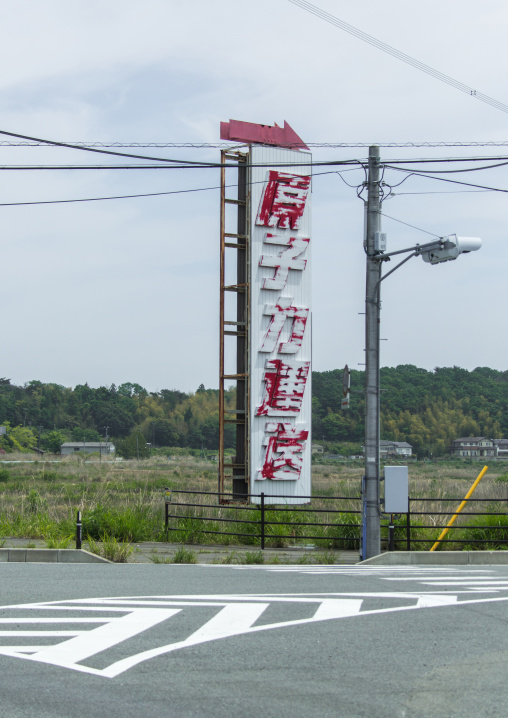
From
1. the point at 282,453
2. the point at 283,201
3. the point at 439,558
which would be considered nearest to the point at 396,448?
the point at 282,453

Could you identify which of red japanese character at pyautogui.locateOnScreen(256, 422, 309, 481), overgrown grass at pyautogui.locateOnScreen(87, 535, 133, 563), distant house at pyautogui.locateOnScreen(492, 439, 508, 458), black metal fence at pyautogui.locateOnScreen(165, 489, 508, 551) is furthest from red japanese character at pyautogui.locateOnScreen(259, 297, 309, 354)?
distant house at pyautogui.locateOnScreen(492, 439, 508, 458)

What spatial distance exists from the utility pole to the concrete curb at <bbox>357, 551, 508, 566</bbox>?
24 centimetres

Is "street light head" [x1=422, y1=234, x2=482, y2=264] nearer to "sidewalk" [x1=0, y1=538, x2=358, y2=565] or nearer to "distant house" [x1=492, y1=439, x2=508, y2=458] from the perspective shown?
"sidewalk" [x1=0, y1=538, x2=358, y2=565]

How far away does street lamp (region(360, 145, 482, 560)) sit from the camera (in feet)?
49.9

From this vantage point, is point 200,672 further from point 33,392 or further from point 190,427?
point 33,392

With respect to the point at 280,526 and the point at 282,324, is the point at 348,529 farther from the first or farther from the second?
the point at 282,324

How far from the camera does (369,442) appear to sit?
51.4ft

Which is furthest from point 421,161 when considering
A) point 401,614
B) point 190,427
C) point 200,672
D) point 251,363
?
point 190,427

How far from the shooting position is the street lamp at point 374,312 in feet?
49.9

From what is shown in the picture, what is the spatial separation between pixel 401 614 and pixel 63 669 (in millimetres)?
4003

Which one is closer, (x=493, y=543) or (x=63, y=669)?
(x=63, y=669)

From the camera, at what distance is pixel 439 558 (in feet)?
51.9

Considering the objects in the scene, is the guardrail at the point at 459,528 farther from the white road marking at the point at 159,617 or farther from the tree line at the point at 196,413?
the tree line at the point at 196,413

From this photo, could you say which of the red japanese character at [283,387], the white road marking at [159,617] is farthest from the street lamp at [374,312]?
the red japanese character at [283,387]
